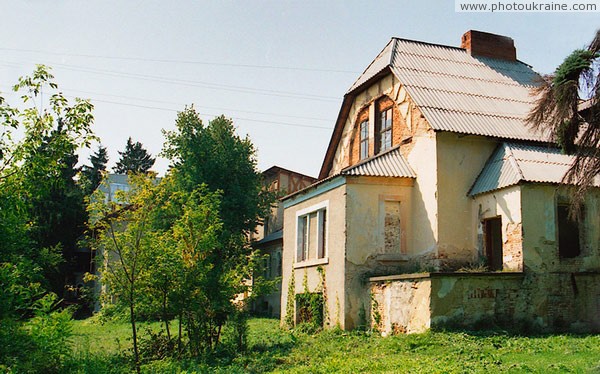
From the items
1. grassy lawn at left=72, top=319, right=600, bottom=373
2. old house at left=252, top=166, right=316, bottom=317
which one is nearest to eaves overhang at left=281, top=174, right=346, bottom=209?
grassy lawn at left=72, top=319, right=600, bottom=373

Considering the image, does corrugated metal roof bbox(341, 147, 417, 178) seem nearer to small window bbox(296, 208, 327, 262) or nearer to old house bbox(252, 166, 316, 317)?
small window bbox(296, 208, 327, 262)

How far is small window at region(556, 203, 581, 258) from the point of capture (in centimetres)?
1708

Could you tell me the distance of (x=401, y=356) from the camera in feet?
41.2

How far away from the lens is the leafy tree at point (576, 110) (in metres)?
11.6

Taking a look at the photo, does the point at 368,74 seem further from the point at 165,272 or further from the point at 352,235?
the point at 165,272

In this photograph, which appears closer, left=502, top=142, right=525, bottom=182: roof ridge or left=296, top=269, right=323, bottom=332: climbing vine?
left=502, top=142, right=525, bottom=182: roof ridge

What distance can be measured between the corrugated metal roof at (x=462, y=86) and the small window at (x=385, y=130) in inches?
58.4

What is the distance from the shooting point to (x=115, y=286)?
14500 millimetres

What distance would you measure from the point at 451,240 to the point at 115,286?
9452 millimetres

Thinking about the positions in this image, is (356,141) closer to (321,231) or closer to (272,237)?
(321,231)

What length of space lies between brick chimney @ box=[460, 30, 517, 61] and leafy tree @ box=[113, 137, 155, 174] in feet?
164

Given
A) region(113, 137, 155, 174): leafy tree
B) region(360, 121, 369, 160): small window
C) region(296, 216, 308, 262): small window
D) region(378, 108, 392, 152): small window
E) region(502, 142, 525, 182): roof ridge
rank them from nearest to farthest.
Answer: region(502, 142, 525, 182): roof ridge
region(378, 108, 392, 152): small window
region(296, 216, 308, 262): small window
region(360, 121, 369, 160): small window
region(113, 137, 155, 174): leafy tree

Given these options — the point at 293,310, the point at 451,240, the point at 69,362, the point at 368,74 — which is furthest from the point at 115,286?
the point at 368,74

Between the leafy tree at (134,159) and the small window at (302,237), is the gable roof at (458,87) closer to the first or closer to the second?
the small window at (302,237)
